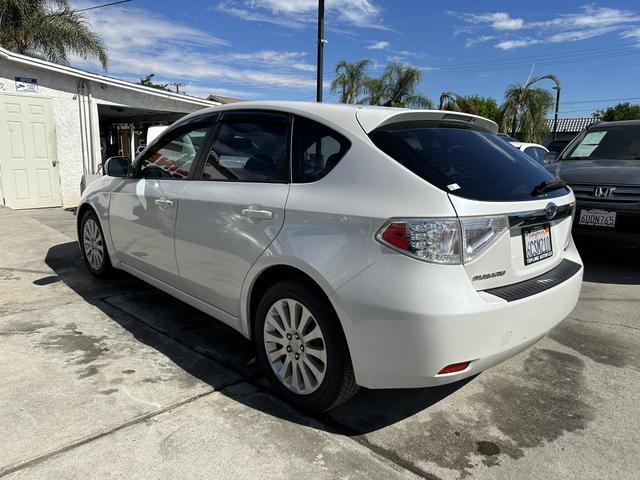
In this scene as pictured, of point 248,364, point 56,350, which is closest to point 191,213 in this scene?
point 248,364

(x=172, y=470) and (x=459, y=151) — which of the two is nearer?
(x=172, y=470)

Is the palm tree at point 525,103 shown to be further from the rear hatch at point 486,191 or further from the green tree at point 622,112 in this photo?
the rear hatch at point 486,191

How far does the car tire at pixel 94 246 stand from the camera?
4680 mm

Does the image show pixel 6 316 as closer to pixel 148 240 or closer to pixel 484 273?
pixel 148 240

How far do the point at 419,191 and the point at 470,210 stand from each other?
Result: 244 millimetres

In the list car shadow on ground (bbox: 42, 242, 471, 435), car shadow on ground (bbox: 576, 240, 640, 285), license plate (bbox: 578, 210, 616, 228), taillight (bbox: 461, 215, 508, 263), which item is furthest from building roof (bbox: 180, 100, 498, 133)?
car shadow on ground (bbox: 576, 240, 640, 285)

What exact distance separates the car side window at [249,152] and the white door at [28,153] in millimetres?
8290

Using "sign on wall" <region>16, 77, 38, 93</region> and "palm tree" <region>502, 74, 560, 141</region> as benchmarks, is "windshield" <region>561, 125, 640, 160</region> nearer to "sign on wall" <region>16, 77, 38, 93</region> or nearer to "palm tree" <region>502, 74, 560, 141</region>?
"sign on wall" <region>16, 77, 38, 93</region>

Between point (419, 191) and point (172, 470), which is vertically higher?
point (419, 191)

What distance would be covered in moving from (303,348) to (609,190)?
14.0ft

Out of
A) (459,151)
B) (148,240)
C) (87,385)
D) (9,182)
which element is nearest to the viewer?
(459,151)

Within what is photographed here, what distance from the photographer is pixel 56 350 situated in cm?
335

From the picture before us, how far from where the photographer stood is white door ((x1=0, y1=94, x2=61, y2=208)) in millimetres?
9477

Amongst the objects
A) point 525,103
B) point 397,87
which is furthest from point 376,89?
point 525,103
